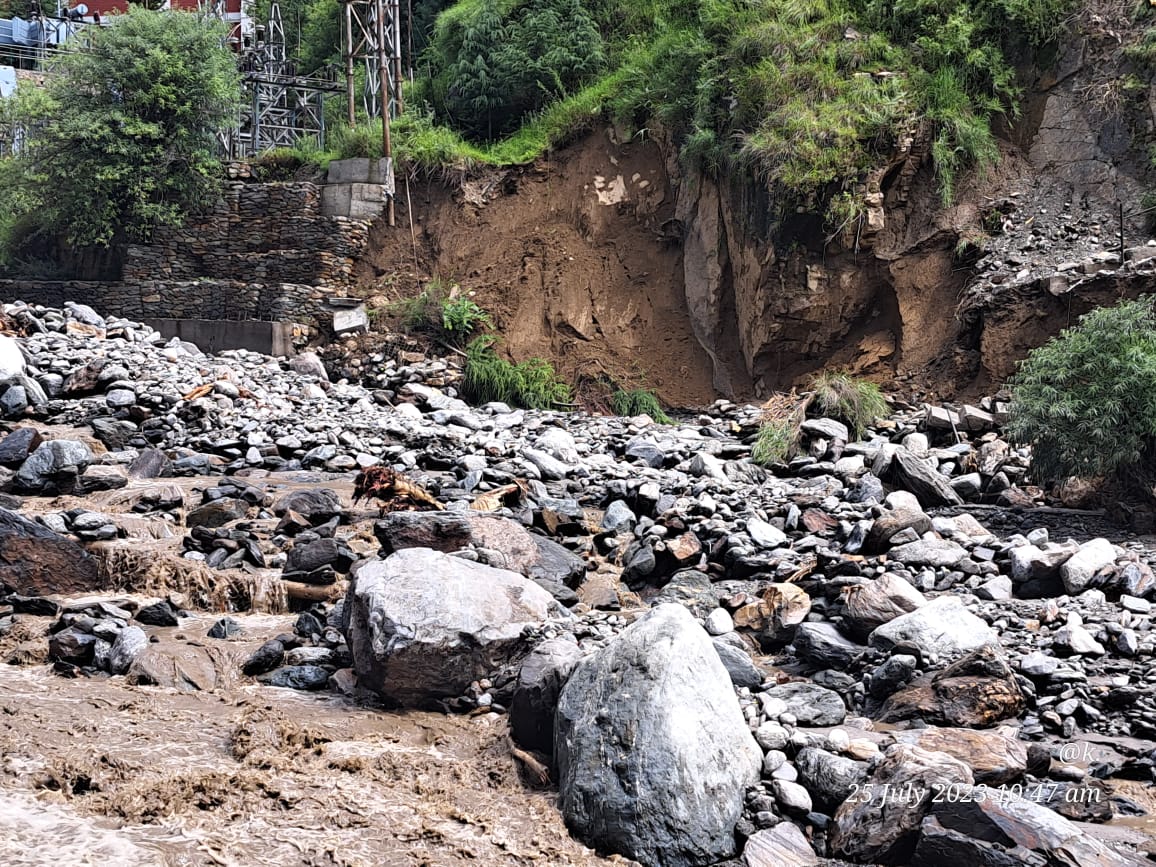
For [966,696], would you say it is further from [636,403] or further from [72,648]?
[636,403]

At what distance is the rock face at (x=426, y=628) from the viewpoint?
499 centimetres

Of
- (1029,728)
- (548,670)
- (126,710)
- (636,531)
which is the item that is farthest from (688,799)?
(636,531)

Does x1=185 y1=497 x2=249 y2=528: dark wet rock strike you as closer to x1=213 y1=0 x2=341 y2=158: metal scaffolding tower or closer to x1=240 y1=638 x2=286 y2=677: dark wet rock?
x1=240 y1=638 x2=286 y2=677: dark wet rock

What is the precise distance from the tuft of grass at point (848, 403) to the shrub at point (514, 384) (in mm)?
4620

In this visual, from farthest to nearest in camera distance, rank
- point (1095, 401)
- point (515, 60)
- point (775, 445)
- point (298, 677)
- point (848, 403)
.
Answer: point (515, 60) → point (848, 403) → point (775, 445) → point (1095, 401) → point (298, 677)

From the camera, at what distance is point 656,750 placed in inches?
155

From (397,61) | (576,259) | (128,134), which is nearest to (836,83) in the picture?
(576,259)

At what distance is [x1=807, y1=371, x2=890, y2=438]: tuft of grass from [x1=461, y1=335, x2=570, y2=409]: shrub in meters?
4.62

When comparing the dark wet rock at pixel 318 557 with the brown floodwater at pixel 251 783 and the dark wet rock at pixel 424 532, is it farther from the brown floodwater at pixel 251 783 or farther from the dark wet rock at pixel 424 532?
the brown floodwater at pixel 251 783

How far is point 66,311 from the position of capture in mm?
15484

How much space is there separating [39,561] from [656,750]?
14.8 ft

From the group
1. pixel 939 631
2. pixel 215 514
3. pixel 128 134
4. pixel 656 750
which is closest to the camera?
pixel 656 750

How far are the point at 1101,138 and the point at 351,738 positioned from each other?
453 inches

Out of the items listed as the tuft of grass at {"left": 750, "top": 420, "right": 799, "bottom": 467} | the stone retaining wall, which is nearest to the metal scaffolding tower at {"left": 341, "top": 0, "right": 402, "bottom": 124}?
the stone retaining wall
